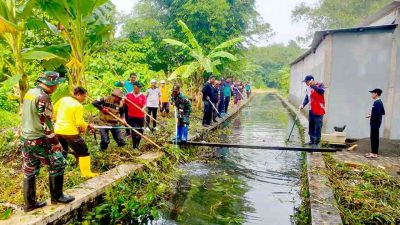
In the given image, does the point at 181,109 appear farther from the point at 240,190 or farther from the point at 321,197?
the point at 321,197

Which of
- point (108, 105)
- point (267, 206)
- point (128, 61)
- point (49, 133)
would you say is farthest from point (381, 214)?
point (128, 61)

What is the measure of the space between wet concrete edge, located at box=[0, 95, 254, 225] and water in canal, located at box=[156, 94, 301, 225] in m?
1.06

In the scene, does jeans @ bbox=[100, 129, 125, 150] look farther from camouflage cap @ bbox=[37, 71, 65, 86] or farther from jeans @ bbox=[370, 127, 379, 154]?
jeans @ bbox=[370, 127, 379, 154]

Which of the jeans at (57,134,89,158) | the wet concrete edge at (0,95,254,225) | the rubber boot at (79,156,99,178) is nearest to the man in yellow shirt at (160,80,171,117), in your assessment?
the wet concrete edge at (0,95,254,225)

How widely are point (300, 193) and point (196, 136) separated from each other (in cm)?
481

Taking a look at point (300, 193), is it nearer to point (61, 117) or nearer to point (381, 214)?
point (381, 214)

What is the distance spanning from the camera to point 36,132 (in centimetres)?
444

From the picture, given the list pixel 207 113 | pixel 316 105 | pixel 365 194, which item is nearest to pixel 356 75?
pixel 316 105

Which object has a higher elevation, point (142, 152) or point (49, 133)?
point (49, 133)

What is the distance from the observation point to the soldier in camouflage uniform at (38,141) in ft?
14.5

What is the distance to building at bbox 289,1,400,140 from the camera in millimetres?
10000

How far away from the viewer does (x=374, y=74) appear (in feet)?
33.7

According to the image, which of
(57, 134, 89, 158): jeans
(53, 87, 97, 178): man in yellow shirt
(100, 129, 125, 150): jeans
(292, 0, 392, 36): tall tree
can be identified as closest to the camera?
(53, 87, 97, 178): man in yellow shirt

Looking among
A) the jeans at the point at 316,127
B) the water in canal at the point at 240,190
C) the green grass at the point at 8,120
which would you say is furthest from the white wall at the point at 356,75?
the green grass at the point at 8,120
